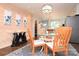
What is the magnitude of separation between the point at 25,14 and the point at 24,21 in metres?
0.10

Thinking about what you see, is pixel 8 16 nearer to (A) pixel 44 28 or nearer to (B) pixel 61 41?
(A) pixel 44 28

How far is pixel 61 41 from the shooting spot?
1394 mm

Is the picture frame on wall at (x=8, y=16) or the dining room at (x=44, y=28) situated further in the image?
the picture frame on wall at (x=8, y=16)

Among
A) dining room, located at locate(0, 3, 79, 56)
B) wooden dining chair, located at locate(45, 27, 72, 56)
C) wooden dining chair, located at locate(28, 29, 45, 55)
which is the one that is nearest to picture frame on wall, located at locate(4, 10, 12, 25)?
dining room, located at locate(0, 3, 79, 56)

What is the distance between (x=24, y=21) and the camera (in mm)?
1487

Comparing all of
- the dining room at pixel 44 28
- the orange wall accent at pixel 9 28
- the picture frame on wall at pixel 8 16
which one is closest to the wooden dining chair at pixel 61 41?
the dining room at pixel 44 28

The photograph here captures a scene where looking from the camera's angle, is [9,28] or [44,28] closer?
[44,28]

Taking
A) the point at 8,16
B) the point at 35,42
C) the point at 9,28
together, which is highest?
the point at 8,16

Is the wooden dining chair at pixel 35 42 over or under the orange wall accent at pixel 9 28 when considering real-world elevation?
under

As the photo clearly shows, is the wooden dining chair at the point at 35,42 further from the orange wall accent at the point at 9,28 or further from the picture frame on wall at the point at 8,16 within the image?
the picture frame on wall at the point at 8,16

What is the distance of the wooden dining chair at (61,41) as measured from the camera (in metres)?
1.33

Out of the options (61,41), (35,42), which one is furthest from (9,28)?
(61,41)

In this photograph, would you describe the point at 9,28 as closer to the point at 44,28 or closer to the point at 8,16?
the point at 8,16

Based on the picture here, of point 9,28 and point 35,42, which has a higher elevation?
point 9,28
